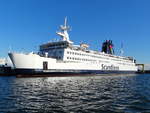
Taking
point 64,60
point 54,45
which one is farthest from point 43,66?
point 54,45

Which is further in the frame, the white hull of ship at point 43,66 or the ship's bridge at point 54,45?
the ship's bridge at point 54,45

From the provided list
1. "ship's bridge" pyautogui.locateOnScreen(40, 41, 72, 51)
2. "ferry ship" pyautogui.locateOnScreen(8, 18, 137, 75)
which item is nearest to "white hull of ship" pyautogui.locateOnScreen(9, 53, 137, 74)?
"ferry ship" pyautogui.locateOnScreen(8, 18, 137, 75)

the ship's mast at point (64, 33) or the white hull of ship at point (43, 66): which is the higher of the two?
the ship's mast at point (64, 33)

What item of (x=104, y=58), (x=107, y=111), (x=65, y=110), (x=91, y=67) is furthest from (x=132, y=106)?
(x=104, y=58)

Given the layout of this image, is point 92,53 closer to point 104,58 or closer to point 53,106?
point 104,58

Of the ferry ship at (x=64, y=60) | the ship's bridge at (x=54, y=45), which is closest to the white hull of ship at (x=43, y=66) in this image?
the ferry ship at (x=64, y=60)

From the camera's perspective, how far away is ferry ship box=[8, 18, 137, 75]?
40219mm

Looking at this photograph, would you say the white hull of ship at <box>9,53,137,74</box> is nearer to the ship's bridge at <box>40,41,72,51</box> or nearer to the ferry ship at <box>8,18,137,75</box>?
the ferry ship at <box>8,18,137,75</box>

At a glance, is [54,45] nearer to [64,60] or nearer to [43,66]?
[64,60]

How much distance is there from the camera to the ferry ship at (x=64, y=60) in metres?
40.2

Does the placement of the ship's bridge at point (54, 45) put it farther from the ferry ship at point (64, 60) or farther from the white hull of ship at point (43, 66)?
the white hull of ship at point (43, 66)

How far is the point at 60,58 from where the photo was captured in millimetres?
47375

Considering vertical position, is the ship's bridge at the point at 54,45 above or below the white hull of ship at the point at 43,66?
above

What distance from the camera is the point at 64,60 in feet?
152
